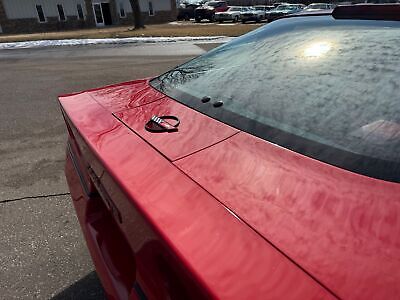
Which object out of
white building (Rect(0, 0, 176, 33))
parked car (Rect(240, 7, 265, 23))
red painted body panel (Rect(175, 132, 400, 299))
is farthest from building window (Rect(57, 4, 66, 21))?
red painted body panel (Rect(175, 132, 400, 299))

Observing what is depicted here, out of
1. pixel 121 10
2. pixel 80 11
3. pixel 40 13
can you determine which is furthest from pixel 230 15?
pixel 40 13

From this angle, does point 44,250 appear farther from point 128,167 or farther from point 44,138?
point 44,138

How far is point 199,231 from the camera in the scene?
35.3 inches

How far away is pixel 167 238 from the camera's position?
0.89 meters

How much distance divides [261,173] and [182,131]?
1.44 ft

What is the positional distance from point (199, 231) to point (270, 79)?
3.12ft

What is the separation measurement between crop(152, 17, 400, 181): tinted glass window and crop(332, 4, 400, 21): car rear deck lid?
2.4 inches

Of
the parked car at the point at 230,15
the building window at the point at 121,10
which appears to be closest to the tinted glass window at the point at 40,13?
the building window at the point at 121,10

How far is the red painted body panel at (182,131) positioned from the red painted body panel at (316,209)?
0.24ft

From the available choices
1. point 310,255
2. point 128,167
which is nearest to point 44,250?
point 128,167

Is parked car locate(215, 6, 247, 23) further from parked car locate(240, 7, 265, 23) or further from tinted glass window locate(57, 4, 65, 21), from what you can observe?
tinted glass window locate(57, 4, 65, 21)

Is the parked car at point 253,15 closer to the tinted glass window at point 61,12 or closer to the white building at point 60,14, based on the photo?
the white building at point 60,14

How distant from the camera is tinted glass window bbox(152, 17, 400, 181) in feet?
3.73

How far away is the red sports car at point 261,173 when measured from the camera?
80cm
